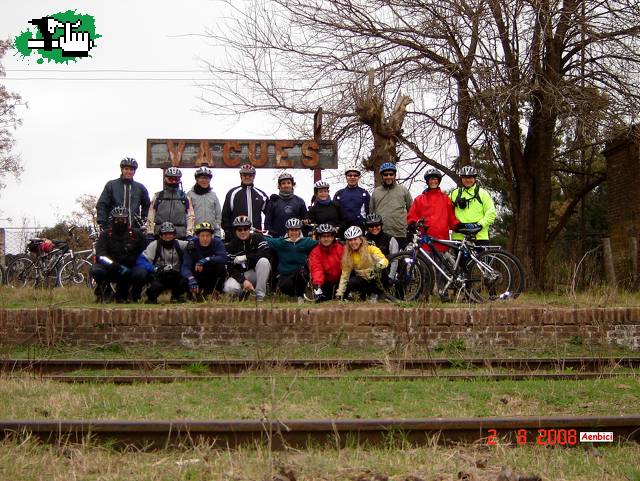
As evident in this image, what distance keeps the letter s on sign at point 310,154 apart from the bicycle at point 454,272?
394cm

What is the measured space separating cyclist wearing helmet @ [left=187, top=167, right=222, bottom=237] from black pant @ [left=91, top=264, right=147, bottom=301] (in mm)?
1169

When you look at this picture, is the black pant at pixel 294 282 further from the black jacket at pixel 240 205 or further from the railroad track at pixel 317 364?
the railroad track at pixel 317 364

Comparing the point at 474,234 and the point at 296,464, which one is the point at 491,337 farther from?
the point at 296,464

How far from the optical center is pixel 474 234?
10492mm

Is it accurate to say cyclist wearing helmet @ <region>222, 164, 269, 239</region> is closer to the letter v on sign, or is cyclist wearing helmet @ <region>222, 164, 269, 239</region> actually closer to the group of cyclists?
the group of cyclists

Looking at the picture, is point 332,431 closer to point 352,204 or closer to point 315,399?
point 315,399

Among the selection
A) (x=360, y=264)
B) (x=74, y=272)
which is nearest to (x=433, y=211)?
(x=360, y=264)

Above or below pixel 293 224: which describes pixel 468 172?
above

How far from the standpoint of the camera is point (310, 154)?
45.3 feet

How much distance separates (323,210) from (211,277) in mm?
1777

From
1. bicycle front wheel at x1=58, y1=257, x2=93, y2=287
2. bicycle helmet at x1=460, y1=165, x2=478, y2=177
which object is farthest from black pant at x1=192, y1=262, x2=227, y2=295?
bicycle front wheel at x1=58, y1=257, x2=93, y2=287

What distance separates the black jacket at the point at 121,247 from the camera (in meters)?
10.2

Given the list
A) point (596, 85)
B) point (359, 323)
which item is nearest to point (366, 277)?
point (359, 323)

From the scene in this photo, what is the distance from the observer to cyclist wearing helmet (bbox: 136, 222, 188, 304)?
1016 centimetres
